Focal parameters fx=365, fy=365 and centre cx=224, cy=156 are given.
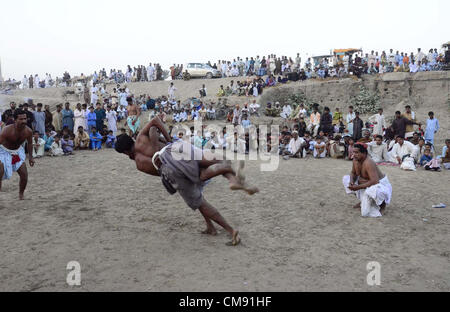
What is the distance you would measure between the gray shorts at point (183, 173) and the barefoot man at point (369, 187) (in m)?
2.64

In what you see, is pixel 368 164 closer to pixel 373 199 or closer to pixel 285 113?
pixel 373 199

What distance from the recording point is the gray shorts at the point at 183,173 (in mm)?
4324

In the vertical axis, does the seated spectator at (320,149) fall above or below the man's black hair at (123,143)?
below

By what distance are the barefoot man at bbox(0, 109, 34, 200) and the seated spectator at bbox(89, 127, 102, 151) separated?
6605 mm

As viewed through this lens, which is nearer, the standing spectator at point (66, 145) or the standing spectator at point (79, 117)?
the standing spectator at point (66, 145)

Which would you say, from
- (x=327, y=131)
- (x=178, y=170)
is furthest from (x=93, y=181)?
(x=327, y=131)

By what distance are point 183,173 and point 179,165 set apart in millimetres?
108


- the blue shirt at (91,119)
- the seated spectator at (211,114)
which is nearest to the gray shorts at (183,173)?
the blue shirt at (91,119)

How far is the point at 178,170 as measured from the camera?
14.2 feet

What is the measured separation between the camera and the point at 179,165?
4309mm

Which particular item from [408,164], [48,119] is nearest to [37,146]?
[48,119]

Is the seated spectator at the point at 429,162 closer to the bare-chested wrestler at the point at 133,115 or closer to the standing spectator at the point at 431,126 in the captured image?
the standing spectator at the point at 431,126

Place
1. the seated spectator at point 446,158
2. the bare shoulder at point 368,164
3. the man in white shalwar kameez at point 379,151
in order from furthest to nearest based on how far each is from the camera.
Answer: the man in white shalwar kameez at point 379,151 → the seated spectator at point 446,158 → the bare shoulder at point 368,164

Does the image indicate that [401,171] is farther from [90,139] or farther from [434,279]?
[90,139]
